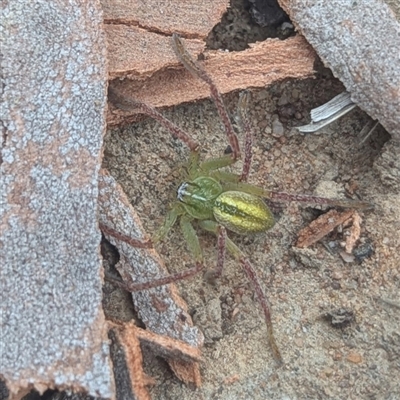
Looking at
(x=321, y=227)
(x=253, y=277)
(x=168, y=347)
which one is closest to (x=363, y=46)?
(x=321, y=227)

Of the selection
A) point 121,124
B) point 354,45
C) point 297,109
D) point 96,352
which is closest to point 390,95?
point 354,45

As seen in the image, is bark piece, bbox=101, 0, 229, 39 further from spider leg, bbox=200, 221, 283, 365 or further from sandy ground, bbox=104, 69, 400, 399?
spider leg, bbox=200, 221, 283, 365

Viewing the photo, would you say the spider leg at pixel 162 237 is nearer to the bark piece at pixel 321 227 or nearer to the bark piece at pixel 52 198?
the bark piece at pixel 52 198

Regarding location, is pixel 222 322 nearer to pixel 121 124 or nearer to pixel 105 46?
pixel 121 124

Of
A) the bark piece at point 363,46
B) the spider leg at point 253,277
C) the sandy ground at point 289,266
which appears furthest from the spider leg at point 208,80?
the bark piece at point 363,46

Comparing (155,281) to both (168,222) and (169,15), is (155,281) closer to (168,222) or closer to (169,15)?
(168,222)

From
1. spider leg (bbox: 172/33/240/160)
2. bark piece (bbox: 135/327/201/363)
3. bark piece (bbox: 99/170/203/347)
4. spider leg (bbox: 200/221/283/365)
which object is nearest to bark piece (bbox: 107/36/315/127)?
spider leg (bbox: 172/33/240/160)
